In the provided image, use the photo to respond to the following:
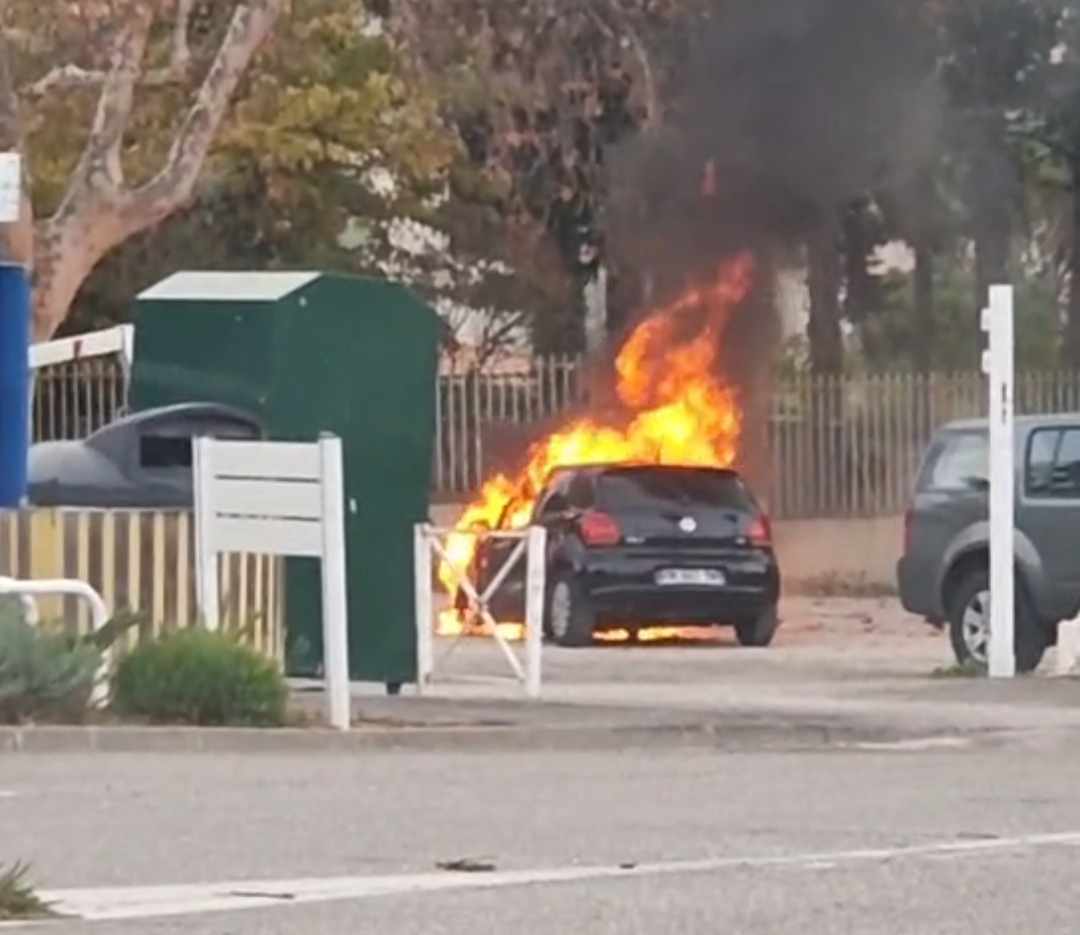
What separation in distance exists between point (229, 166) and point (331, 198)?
2976mm

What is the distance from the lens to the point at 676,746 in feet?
60.3

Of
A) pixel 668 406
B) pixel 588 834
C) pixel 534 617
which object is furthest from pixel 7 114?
pixel 588 834

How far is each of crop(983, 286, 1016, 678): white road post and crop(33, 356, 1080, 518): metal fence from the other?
12.7 meters

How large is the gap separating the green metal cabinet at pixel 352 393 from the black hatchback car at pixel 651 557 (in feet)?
23.6

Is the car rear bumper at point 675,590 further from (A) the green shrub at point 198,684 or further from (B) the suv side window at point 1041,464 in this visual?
(A) the green shrub at point 198,684

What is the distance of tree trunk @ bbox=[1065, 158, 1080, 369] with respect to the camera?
138 feet

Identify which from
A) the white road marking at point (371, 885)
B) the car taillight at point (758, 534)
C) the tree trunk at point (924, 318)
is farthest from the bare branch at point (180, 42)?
the tree trunk at point (924, 318)

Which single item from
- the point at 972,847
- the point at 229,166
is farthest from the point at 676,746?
the point at 229,166

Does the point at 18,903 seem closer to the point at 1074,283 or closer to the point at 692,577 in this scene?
the point at 692,577

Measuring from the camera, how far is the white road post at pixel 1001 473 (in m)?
22.7

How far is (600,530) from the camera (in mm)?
28891

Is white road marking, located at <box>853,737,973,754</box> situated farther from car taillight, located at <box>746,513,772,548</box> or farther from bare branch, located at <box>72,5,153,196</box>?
car taillight, located at <box>746,513,772,548</box>

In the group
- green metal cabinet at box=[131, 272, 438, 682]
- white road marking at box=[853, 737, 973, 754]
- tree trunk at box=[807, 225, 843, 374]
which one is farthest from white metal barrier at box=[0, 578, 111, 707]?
tree trunk at box=[807, 225, 843, 374]

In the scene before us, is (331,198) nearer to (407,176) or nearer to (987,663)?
(407,176)
